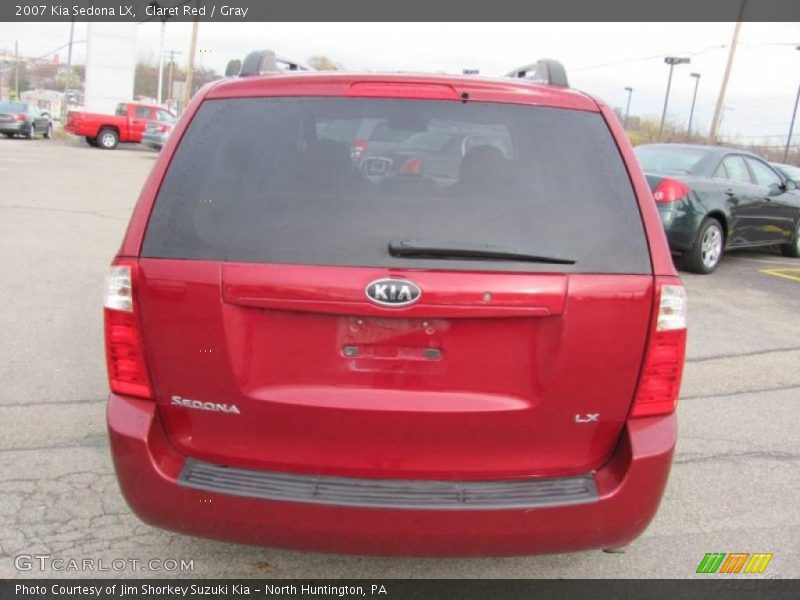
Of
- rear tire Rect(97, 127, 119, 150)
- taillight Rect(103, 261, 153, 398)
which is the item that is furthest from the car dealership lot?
rear tire Rect(97, 127, 119, 150)

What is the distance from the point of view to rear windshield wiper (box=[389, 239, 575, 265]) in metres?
2.18

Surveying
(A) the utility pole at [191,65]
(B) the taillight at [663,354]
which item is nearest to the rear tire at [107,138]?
(A) the utility pole at [191,65]

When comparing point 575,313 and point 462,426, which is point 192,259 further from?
point 575,313

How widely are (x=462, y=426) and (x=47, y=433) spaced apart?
2730 mm

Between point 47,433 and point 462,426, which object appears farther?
point 47,433

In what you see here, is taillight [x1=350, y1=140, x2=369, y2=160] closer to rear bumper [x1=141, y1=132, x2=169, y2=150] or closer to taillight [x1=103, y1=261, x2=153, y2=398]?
taillight [x1=103, y1=261, x2=153, y2=398]

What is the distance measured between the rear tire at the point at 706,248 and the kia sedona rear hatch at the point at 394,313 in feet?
24.3

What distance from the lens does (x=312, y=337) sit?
223 cm

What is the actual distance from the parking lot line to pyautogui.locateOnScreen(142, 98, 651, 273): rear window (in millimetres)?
8738

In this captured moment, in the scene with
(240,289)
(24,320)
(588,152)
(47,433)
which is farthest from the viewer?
(24,320)

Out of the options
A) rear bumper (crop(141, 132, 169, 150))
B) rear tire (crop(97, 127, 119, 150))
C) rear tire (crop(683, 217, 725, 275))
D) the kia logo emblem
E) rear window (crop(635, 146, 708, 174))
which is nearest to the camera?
the kia logo emblem

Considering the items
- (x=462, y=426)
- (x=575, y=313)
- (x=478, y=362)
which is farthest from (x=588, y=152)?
(x=462, y=426)

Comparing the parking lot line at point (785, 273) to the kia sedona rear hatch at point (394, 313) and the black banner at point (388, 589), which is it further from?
the kia sedona rear hatch at point (394, 313)

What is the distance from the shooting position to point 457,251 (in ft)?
7.20
